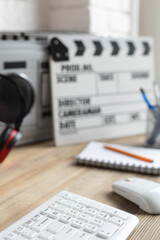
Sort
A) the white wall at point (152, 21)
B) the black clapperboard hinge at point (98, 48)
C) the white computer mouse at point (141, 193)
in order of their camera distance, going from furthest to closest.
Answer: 1. the white wall at point (152, 21)
2. the black clapperboard hinge at point (98, 48)
3. the white computer mouse at point (141, 193)

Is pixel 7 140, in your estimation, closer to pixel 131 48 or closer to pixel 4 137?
pixel 4 137

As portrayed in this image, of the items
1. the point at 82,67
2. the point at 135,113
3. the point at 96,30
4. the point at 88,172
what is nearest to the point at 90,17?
the point at 96,30

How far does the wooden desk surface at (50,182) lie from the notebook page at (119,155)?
0.02 meters

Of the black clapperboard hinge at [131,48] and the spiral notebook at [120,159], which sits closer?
the spiral notebook at [120,159]

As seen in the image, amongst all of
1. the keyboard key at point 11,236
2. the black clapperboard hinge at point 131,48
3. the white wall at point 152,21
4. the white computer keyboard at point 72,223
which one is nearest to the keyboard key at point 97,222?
the white computer keyboard at point 72,223

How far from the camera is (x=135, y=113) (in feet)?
3.23

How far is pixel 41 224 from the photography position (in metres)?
0.44

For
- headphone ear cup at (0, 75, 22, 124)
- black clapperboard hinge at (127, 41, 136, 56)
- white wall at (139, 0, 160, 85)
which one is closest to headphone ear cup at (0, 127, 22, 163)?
headphone ear cup at (0, 75, 22, 124)

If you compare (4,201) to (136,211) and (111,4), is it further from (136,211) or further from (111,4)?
(111,4)

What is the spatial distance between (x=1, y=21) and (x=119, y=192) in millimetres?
663

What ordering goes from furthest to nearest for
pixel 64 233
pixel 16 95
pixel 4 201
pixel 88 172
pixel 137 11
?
pixel 137 11
pixel 16 95
pixel 88 172
pixel 4 201
pixel 64 233

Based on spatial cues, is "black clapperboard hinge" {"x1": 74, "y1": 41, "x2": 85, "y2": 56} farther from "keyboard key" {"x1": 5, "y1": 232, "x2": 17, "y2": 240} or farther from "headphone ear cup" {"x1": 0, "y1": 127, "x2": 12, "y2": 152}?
"keyboard key" {"x1": 5, "y1": 232, "x2": 17, "y2": 240}

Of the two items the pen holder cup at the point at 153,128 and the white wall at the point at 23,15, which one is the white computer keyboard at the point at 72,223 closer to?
the pen holder cup at the point at 153,128

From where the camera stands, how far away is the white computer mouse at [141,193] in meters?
0.50
